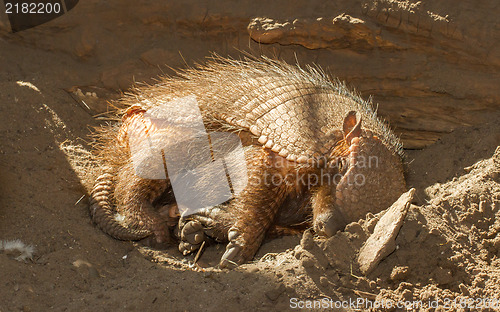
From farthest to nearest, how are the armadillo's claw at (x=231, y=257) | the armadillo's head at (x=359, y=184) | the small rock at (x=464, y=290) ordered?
the armadillo's claw at (x=231, y=257)
the armadillo's head at (x=359, y=184)
the small rock at (x=464, y=290)

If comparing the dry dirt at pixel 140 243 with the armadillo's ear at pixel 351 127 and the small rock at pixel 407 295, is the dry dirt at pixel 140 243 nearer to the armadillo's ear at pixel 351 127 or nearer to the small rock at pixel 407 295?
the small rock at pixel 407 295

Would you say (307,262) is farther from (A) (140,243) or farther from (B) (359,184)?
(A) (140,243)

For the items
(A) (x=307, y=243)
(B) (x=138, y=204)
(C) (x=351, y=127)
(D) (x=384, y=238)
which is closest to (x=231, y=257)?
(A) (x=307, y=243)

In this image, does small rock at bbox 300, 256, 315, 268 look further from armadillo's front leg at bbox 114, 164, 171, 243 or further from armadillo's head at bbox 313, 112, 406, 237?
armadillo's front leg at bbox 114, 164, 171, 243

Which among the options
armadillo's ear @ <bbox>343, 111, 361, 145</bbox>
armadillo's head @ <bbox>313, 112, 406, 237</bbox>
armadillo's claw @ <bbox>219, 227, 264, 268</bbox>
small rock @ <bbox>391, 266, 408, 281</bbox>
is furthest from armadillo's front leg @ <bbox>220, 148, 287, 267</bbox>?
small rock @ <bbox>391, 266, 408, 281</bbox>

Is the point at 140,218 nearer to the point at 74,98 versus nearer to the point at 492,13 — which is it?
the point at 74,98

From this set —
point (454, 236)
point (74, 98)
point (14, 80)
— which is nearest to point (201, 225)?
point (454, 236)
